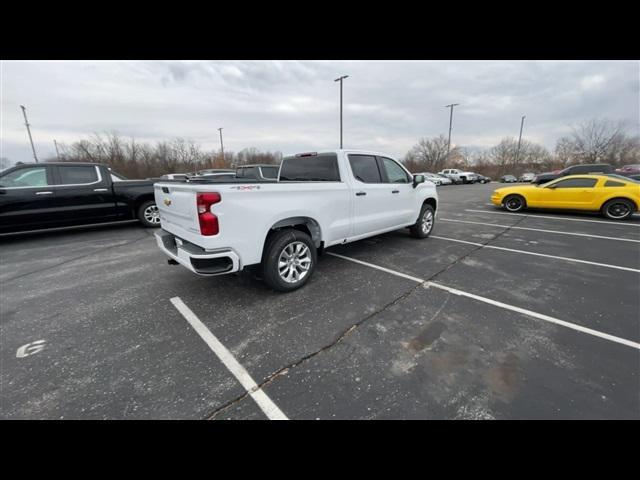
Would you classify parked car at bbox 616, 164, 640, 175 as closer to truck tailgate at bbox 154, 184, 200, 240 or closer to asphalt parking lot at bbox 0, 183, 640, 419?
asphalt parking lot at bbox 0, 183, 640, 419

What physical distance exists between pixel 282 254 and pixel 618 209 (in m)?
11.7

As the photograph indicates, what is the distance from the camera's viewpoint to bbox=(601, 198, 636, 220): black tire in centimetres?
852

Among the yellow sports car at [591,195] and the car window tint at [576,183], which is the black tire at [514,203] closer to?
the yellow sports car at [591,195]

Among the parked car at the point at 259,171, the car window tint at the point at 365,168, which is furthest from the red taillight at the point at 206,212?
the parked car at the point at 259,171

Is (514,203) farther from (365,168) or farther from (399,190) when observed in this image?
(365,168)

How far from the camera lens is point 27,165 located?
20.1ft

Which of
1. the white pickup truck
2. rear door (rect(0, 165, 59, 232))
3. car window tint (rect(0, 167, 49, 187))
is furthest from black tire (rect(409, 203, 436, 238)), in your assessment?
car window tint (rect(0, 167, 49, 187))

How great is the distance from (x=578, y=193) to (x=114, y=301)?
13.3m

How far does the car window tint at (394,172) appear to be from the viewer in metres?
5.27

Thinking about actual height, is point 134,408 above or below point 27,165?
below

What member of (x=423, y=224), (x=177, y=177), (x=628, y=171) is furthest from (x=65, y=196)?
(x=628, y=171)

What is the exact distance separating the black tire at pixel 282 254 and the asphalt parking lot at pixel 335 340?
0.57 feet
